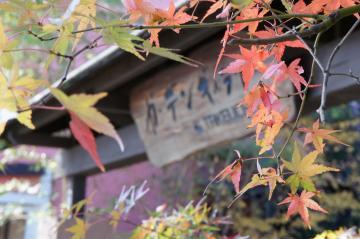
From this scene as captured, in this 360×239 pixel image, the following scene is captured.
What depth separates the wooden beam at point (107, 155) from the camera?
2514mm

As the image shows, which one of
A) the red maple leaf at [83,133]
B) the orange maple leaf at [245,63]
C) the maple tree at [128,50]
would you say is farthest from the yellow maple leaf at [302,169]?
the red maple leaf at [83,133]

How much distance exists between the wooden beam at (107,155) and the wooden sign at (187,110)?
0.19m

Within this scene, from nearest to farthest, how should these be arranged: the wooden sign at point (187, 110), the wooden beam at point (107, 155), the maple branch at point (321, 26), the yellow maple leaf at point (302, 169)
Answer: the maple branch at point (321, 26)
the yellow maple leaf at point (302, 169)
the wooden sign at point (187, 110)
the wooden beam at point (107, 155)

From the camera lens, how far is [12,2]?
0.57 m

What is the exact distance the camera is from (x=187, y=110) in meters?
2.04

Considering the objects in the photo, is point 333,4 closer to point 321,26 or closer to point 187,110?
point 321,26

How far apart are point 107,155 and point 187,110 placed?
841 millimetres

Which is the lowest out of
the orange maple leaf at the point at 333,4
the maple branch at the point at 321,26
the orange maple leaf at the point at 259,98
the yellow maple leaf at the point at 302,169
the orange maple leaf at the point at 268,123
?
the yellow maple leaf at the point at 302,169

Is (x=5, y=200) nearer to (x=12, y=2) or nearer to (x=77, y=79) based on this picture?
(x=77, y=79)

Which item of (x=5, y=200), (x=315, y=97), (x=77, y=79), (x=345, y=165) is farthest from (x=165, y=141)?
(x=5, y=200)

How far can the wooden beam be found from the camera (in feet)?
8.25

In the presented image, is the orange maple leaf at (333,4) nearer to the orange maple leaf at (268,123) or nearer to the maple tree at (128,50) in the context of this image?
the maple tree at (128,50)

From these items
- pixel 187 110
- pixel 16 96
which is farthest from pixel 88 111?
pixel 187 110

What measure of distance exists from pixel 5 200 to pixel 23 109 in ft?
17.8
